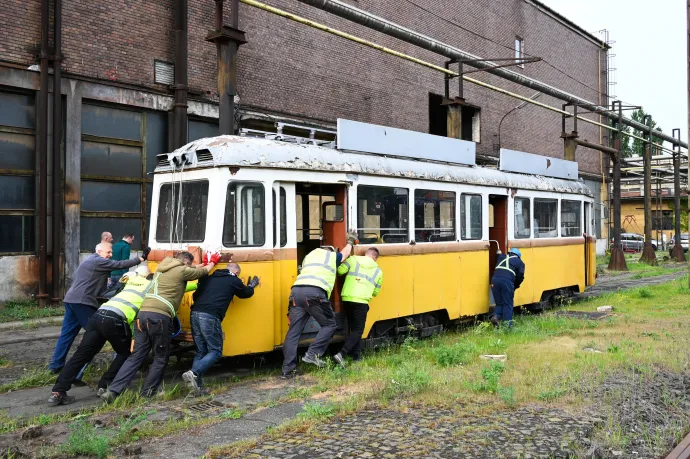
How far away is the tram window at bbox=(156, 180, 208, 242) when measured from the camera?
8.38 metres

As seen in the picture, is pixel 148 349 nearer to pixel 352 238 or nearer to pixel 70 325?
pixel 70 325

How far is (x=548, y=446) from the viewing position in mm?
5320

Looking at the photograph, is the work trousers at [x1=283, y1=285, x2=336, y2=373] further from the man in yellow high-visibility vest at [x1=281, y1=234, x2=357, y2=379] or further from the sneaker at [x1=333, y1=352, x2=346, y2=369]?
the sneaker at [x1=333, y1=352, x2=346, y2=369]

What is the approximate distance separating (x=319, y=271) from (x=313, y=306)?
468 mm

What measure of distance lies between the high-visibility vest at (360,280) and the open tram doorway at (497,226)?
14.2ft

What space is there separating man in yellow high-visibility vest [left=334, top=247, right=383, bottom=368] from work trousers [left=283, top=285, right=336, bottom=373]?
616 mm

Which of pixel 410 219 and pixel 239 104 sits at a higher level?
pixel 239 104

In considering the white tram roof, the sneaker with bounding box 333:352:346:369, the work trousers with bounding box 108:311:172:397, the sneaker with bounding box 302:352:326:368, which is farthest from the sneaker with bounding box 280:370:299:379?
the white tram roof

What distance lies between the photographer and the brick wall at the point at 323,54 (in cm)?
1537

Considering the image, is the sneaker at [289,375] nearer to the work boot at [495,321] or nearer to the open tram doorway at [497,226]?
the work boot at [495,321]

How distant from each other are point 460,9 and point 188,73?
580 inches

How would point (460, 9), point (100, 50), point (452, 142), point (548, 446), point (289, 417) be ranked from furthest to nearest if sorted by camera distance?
1. point (460, 9)
2. point (100, 50)
3. point (452, 142)
4. point (289, 417)
5. point (548, 446)

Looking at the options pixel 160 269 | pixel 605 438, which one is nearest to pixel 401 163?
pixel 160 269

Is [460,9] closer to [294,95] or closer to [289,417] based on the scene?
[294,95]
